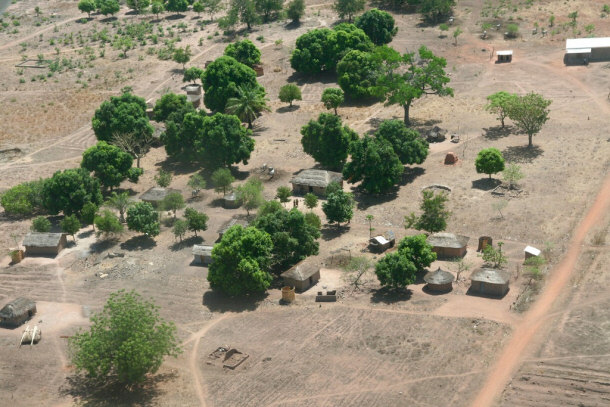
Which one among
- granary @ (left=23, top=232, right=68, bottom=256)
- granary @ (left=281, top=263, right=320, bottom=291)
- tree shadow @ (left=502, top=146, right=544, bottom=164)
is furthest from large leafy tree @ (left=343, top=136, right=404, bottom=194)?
granary @ (left=23, top=232, right=68, bottom=256)

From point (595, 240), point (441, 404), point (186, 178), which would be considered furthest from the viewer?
point (186, 178)

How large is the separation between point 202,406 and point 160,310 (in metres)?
14.7

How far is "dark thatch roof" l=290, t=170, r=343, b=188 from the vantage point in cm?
9250

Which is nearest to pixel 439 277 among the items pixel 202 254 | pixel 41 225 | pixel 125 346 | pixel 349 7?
pixel 202 254

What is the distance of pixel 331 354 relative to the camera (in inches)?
2544

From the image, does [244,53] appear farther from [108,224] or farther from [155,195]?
[108,224]

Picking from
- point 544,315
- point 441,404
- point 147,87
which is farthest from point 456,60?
point 441,404

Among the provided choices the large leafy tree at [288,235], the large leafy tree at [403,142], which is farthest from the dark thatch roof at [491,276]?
the large leafy tree at [403,142]

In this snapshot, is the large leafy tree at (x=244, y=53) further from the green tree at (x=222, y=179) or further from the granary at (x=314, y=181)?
the granary at (x=314, y=181)

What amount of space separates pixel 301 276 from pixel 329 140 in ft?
84.7

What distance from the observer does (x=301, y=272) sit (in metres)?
74.1

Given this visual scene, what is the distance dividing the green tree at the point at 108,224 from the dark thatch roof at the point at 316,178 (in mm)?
20250

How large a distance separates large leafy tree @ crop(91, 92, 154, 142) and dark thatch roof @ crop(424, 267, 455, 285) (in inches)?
1749

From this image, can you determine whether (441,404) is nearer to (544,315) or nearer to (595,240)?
(544,315)
